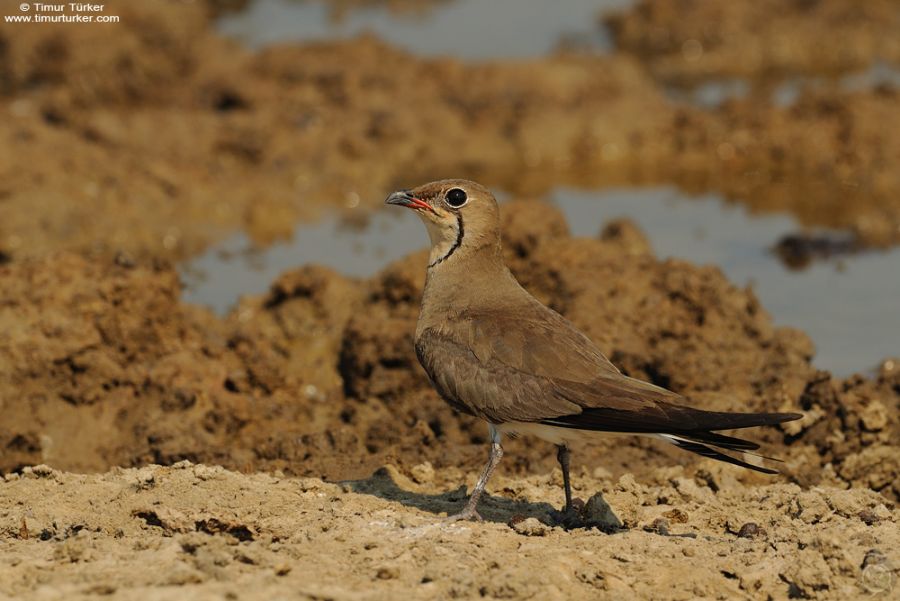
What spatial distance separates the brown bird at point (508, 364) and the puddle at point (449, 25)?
493 inches

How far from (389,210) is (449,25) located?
875cm

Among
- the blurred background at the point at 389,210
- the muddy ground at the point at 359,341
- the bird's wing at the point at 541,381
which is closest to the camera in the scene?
the muddy ground at the point at 359,341

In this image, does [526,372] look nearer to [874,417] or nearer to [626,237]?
[874,417]

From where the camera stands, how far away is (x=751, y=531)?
6.37 m

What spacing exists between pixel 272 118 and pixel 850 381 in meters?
9.11

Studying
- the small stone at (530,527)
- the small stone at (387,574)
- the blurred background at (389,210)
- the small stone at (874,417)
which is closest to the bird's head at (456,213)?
the blurred background at (389,210)

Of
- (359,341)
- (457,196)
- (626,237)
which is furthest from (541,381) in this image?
(626,237)

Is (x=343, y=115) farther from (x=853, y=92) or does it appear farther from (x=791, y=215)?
(x=853, y=92)

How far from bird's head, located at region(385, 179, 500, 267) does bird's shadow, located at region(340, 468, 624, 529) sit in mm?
1236

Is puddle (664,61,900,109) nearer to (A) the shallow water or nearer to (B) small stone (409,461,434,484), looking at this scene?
(A) the shallow water

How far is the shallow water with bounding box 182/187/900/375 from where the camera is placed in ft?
35.9

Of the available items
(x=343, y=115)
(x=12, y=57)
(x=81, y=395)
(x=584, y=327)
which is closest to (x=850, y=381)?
(x=584, y=327)

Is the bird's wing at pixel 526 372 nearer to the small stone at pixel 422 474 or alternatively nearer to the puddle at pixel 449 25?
the small stone at pixel 422 474

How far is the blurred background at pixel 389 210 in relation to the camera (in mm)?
8680
